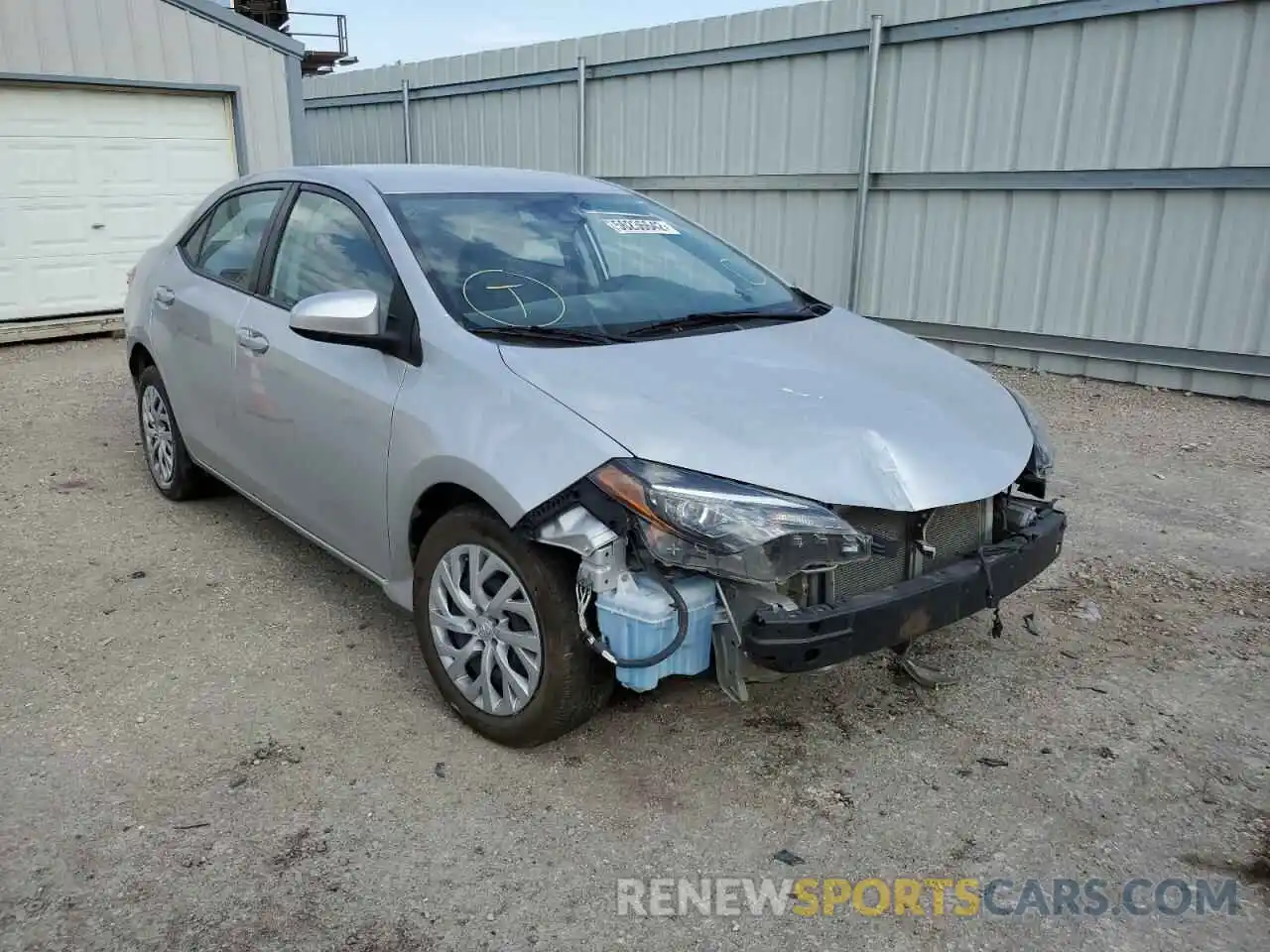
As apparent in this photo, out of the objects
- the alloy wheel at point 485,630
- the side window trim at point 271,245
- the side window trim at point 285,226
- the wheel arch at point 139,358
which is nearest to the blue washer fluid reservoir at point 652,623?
the alloy wheel at point 485,630

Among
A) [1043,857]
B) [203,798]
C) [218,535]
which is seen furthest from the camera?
[218,535]

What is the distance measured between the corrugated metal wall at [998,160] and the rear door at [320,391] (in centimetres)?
635

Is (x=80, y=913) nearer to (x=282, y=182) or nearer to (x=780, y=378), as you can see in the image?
(x=780, y=378)

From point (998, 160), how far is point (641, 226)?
5.52 m

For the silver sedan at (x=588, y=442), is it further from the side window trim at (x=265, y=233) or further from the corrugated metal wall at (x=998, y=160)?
the corrugated metal wall at (x=998, y=160)

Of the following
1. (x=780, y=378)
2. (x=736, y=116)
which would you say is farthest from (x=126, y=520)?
(x=736, y=116)

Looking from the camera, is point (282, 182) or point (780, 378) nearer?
point (780, 378)

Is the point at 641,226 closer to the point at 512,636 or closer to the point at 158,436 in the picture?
the point at 512,636

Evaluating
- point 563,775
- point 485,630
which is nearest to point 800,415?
point 485,630

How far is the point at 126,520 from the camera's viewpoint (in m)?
4.80

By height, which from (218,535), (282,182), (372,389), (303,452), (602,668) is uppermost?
(282,182)

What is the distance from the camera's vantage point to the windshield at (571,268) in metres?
3.15

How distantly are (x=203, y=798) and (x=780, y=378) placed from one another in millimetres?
1997

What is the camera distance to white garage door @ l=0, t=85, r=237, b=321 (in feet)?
30.8
